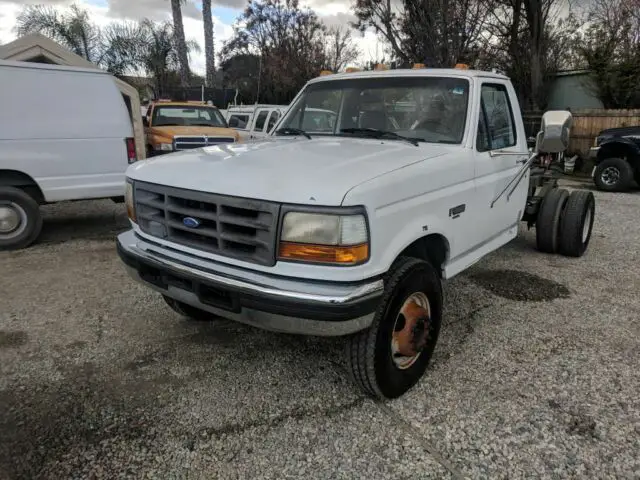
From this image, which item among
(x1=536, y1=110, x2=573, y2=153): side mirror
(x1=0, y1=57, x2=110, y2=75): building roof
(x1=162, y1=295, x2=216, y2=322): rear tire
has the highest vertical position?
(x1=0, y1=57, x2=110, y2=75): building roof

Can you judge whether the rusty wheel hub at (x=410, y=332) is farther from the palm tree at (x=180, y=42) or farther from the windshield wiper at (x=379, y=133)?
the palm tree at (x=180, y=42)

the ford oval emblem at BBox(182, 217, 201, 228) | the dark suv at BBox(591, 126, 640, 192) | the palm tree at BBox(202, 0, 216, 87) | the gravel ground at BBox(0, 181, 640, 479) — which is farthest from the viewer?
the palm tree at BBox(202, 0, 216, 87)

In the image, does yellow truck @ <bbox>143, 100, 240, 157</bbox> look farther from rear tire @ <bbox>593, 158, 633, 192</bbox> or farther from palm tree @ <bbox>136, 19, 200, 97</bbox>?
palm tree @ <bbox>136, 19, 200, 97</bbox>

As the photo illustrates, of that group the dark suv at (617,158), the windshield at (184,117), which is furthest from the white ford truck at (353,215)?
the windshield at (184,117)

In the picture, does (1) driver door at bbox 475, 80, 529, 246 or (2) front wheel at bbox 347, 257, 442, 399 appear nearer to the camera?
(2) front wheel at bbox 347, 257, 442, 399

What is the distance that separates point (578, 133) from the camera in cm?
1391

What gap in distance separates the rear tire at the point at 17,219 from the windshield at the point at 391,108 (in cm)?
383

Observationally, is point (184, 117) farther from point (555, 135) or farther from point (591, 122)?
point (591, 122)

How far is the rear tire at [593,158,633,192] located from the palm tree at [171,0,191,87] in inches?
719

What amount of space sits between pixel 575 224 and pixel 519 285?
1.22 metres

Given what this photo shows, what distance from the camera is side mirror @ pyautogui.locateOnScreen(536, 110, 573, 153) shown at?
4148 mm

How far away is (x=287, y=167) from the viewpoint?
8.89ft

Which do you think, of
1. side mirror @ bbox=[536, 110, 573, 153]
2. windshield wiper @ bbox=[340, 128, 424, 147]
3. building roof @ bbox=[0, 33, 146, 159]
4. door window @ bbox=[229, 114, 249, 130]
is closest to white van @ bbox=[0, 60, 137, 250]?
building roof @ bbox=[0, 33, 146, 159]

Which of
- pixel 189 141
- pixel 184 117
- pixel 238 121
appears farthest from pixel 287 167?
pixel 238 121
